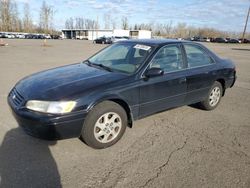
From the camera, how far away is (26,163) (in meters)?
3.07

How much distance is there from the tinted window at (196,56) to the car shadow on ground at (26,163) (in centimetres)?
302

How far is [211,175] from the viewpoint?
2.95 m

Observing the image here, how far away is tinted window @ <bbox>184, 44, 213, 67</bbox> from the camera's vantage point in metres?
4.68

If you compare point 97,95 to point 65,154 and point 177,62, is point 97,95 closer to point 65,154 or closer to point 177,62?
point 65,154

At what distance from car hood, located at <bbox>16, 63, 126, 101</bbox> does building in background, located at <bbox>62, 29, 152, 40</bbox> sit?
6022 centimetres

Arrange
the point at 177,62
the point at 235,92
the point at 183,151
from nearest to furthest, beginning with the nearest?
1. the point at 183,151
2. the point at 177,62
3. the point at 235,92

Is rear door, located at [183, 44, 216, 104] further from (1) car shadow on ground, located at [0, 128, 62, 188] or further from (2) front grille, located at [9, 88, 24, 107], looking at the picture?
(2) front grille, located at [9, 88, 24, 107]

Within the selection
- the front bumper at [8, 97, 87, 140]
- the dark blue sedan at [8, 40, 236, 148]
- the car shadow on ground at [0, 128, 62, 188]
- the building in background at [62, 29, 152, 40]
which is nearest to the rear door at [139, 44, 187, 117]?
the dark blue sedan at [8, 40, 236, 148]

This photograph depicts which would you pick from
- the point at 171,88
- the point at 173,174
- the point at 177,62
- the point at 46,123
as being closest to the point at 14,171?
the point at 46,123

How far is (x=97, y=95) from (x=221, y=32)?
127m

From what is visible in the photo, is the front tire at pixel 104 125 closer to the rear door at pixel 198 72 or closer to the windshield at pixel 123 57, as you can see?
the windshield at pixel 123 57

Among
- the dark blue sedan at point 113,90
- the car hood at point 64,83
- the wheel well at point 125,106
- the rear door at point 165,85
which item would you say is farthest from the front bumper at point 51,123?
the rear door at point 165,85

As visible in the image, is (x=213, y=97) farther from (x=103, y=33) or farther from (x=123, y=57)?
(x=103, y=33)

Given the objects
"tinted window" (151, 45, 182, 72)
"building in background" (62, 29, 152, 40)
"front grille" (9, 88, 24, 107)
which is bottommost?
"building in background" (62, 29, 152, 40)
